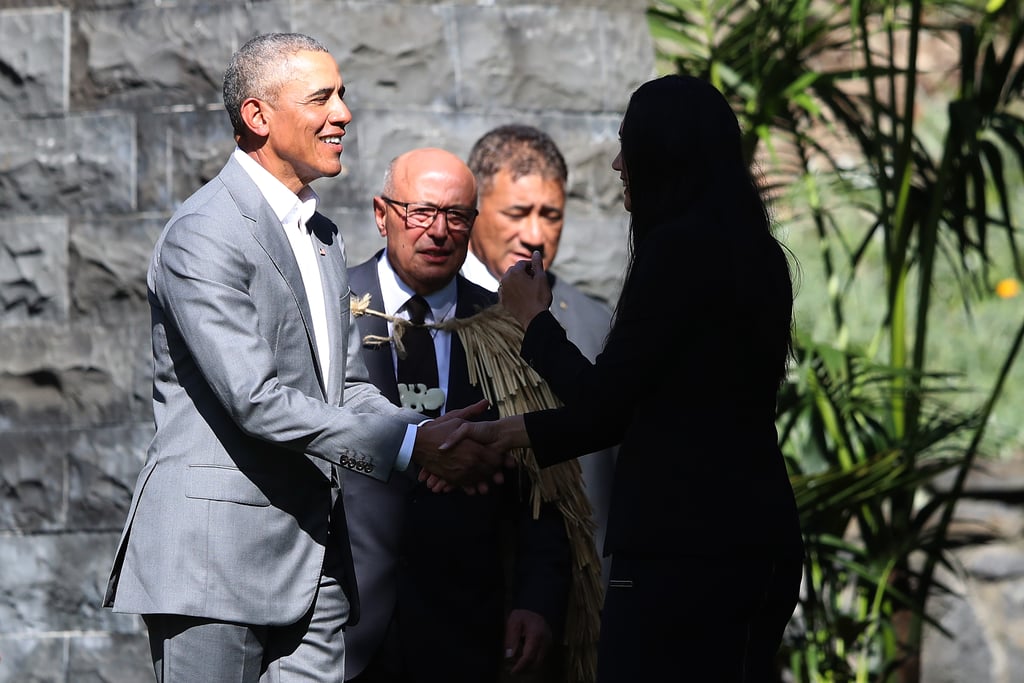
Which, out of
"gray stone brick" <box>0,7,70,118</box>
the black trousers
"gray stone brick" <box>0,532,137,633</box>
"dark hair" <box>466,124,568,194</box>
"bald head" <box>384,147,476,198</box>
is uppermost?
"gray stone brick" <box>0,7,70,118</box>

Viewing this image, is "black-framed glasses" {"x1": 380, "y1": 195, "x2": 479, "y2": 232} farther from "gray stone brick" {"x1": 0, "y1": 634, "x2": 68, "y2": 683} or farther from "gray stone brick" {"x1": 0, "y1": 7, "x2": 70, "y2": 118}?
"gray stone brick" {"x1": 0, "y1": 634, "x2": 68, "y2": 683}

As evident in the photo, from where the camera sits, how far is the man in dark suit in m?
3.39

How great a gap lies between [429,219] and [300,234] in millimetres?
548

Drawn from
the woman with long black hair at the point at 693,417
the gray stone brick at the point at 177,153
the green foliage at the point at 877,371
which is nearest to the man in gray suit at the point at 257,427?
the woman with long black hair at the point at 693,417

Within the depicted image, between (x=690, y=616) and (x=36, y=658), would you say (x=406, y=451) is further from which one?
(x=36, y=658)

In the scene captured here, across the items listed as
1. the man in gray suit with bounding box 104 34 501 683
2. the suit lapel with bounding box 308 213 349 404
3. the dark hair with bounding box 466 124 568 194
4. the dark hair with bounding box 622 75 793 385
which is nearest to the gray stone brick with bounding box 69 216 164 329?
the dark hair with bounding box 466 124 568 194

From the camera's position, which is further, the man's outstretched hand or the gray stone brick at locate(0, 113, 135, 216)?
the gray stone brick at locate(0, 113, 135, 216)

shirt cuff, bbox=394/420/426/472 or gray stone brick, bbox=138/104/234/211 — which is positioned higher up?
gray stone brick, bbox=138/104/234/211

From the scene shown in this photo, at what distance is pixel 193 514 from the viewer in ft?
9.39

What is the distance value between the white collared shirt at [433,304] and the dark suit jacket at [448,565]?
43 millimetres

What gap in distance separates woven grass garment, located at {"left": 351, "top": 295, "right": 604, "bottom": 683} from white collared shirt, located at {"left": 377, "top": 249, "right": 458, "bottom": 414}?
0.12ft

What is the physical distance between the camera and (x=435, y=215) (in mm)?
3684

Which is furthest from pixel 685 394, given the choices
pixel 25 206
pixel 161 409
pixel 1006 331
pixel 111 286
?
pixel 1006 331

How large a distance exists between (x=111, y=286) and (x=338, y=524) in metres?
1.73
